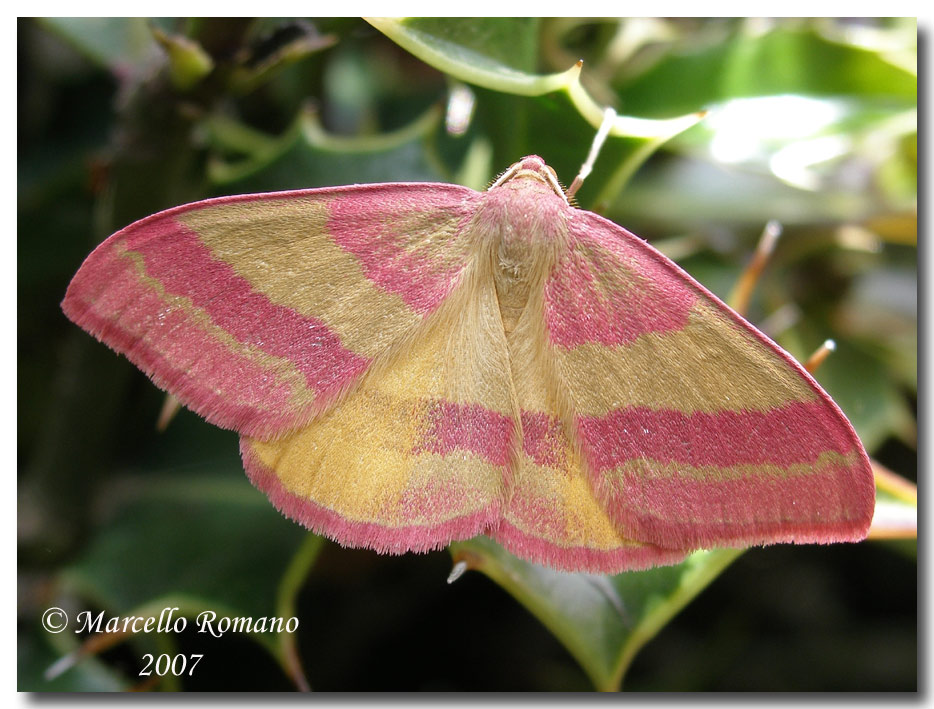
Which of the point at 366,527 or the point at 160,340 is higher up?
Answer: the point at 160,340

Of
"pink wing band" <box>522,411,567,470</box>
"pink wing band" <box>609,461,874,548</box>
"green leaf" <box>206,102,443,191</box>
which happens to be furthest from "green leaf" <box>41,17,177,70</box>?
"pink wing band" <box>609,461,874,548</box>

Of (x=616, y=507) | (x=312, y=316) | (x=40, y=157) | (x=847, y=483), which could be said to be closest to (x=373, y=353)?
(x=312, y=316)

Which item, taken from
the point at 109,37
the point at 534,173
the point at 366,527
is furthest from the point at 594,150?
the point at 109,37

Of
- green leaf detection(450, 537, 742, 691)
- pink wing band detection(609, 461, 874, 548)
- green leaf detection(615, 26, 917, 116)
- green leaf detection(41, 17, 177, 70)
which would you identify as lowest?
green leaf detection(450, 537, 742, 691)

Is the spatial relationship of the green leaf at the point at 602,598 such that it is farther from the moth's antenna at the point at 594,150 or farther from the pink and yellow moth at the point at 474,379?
the moth's antenna at the point at 594,150

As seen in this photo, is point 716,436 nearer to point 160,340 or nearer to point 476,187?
point 476,187

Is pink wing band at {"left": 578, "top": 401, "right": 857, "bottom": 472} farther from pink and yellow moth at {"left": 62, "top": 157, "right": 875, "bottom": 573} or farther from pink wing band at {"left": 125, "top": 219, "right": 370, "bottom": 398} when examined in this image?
pink wing band at {"left": 125, "top": 219, "right": 370, "bottom": 398}

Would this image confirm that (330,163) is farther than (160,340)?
Yes
